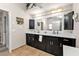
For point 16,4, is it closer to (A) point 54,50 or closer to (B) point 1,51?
(B) point 1,51

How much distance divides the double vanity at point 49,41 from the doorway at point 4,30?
300mm

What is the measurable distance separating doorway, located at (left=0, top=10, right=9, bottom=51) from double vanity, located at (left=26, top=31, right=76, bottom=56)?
300 millimetres

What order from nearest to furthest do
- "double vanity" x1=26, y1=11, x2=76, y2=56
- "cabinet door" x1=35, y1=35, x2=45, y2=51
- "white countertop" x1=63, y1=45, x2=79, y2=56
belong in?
"white countertop" x1=63, y1=45, x2=79, y2=56
"double vanity" x1=26, y1=11, x2=76, y2=56
"cabinet door" x1=35, y1=35, x2=45, y2=51

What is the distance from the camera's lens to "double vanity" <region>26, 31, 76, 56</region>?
139 centimetres

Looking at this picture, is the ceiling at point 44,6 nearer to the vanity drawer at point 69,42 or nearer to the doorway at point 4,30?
the doorway at point 4,30


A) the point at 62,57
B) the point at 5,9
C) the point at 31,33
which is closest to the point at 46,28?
the point at 31,33

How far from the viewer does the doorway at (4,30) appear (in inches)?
48.6

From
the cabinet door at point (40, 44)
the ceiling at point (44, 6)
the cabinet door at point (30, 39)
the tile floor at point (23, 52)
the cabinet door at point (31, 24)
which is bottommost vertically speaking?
the tile floor at point (23, 52)

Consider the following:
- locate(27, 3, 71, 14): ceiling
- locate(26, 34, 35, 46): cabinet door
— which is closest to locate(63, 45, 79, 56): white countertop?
locate(26, 34, 35, 46): cabinet door

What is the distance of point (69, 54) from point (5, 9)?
1043 mm

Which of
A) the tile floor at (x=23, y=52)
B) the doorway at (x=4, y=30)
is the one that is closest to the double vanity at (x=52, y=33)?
the tile floor at (x=23, y=52)

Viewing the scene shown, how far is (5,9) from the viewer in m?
1.20

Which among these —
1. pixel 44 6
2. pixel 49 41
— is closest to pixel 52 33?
pixel 49 41

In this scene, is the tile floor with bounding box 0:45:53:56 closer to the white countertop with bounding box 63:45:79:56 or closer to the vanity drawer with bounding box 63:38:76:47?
the white countertop with bounding box 63:45:79:56
